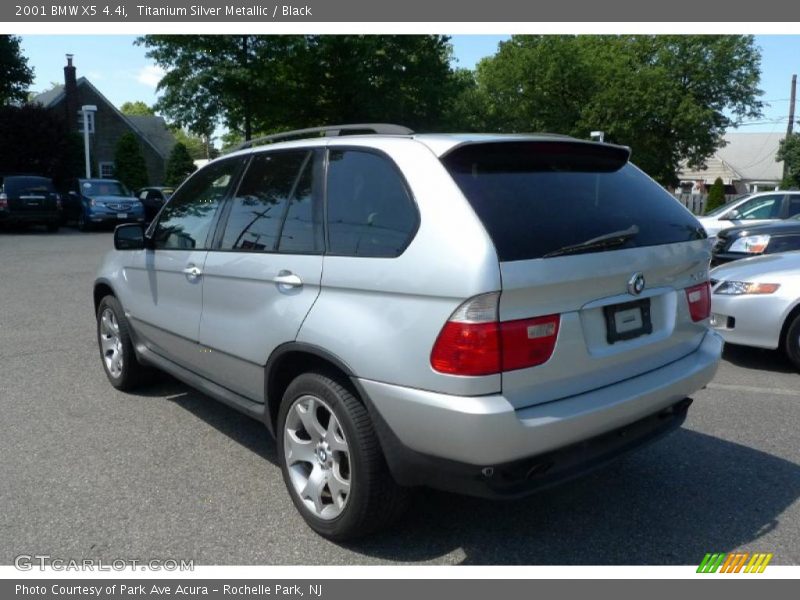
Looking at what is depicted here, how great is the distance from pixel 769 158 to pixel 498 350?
72.7 metres

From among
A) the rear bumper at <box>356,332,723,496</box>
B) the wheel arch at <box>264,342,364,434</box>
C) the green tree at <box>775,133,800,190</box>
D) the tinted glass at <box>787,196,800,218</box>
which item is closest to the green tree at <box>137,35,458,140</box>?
the tinted glass at <box>787,196,800,218</box>

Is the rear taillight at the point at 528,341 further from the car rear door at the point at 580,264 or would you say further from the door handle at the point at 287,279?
the door handle at the point at 287,279

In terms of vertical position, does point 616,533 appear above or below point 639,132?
below

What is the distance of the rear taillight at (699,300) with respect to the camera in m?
3.38

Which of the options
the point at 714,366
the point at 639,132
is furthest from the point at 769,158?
the point at 714,366

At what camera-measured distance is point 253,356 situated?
3492 mm

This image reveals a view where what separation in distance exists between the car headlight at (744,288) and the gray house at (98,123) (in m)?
39.9

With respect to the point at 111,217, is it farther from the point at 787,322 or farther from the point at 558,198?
the point at 558,198

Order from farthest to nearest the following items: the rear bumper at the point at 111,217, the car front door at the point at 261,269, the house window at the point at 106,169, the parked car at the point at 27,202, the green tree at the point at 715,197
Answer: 1. the house window at the point at 106,169
2. the green tree at the point at 715,197
3. the rear bumper at the point at 111,217
4. the parked car at the point at 27,202
5. the car front door at the point at 261,269

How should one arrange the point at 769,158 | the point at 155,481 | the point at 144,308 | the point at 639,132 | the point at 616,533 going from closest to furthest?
the point at 616,533 < the point at 155,481 < the point at 144,308 < the point at 639,132 < the point at 769,158

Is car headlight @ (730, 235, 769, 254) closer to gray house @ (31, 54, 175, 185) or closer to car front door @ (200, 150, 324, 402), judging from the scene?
car front door @ (200, 150, 324, 402)

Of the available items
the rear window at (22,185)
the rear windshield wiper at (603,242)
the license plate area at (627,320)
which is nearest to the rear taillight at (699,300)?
the license plate area at (627,320)

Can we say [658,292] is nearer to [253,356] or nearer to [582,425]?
[582,425]
